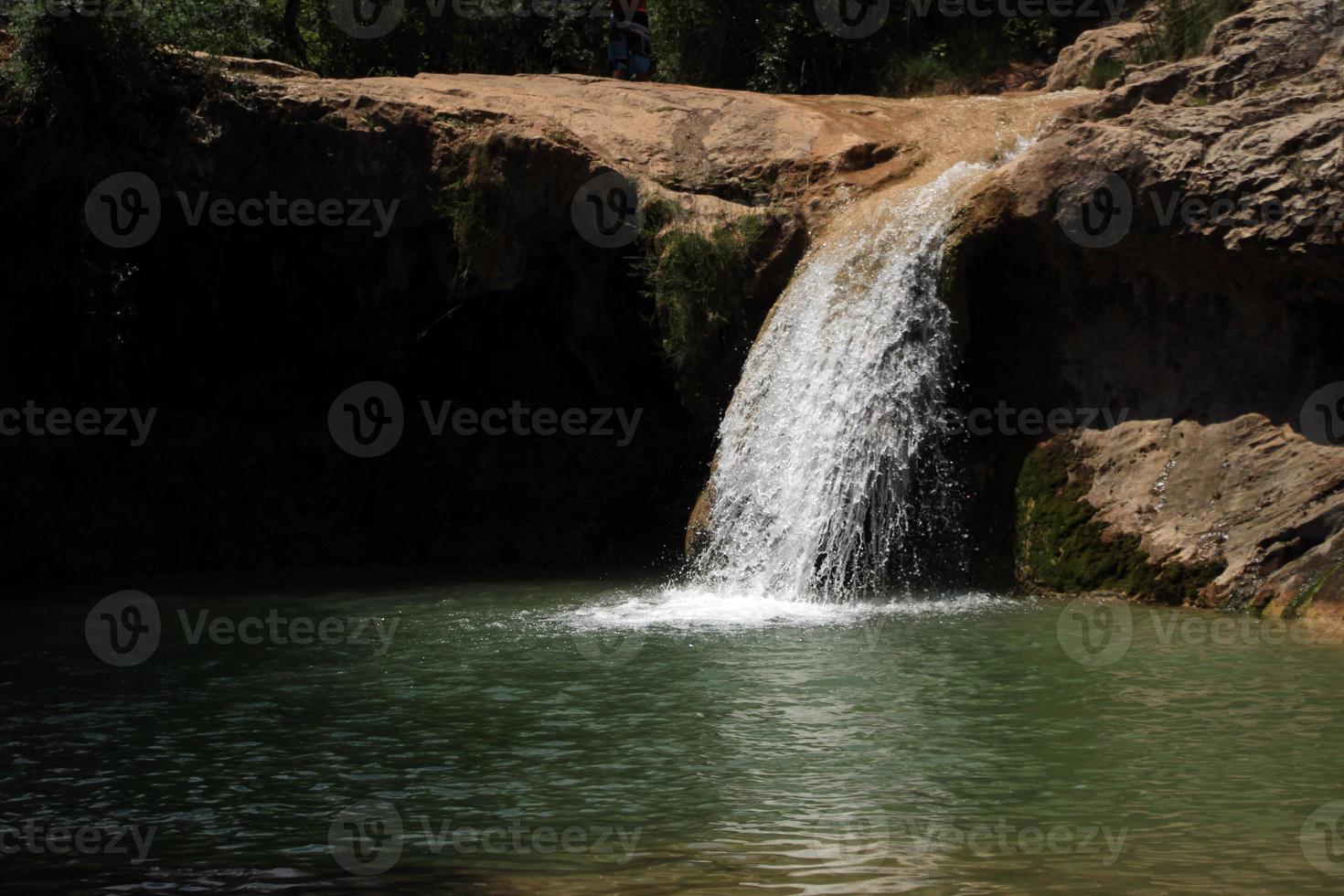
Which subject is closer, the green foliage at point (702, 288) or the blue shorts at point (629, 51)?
the green foliage at point (702, 288)

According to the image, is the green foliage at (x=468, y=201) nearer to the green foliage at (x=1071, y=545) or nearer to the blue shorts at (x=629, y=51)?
the blue shorts at (x=629, y=51)

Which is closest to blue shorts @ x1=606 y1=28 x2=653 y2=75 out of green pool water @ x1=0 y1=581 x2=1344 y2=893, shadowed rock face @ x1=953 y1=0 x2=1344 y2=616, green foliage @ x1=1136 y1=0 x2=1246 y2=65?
green foliage @ x1=1136 y1=0 x2=1246 y2=65

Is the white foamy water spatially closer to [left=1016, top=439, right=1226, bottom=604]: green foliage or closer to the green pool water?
the green pool water

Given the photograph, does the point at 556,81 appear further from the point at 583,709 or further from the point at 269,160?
the point at 583,709

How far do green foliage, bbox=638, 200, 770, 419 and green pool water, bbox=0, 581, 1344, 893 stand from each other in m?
3.91

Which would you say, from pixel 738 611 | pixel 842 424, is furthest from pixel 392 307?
pixel 738 611

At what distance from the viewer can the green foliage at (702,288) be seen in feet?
47.4

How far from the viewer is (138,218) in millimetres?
14992

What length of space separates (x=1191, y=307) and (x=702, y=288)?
4447mm

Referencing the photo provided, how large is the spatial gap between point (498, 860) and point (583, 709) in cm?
252

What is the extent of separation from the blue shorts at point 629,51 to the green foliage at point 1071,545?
29.3 feet

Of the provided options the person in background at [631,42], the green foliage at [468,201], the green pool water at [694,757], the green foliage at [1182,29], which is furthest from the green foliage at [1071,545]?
the person in background at [631,42]

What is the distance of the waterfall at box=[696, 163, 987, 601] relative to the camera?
41.5 feet

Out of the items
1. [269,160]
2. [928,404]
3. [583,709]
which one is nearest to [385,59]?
[269,160]
